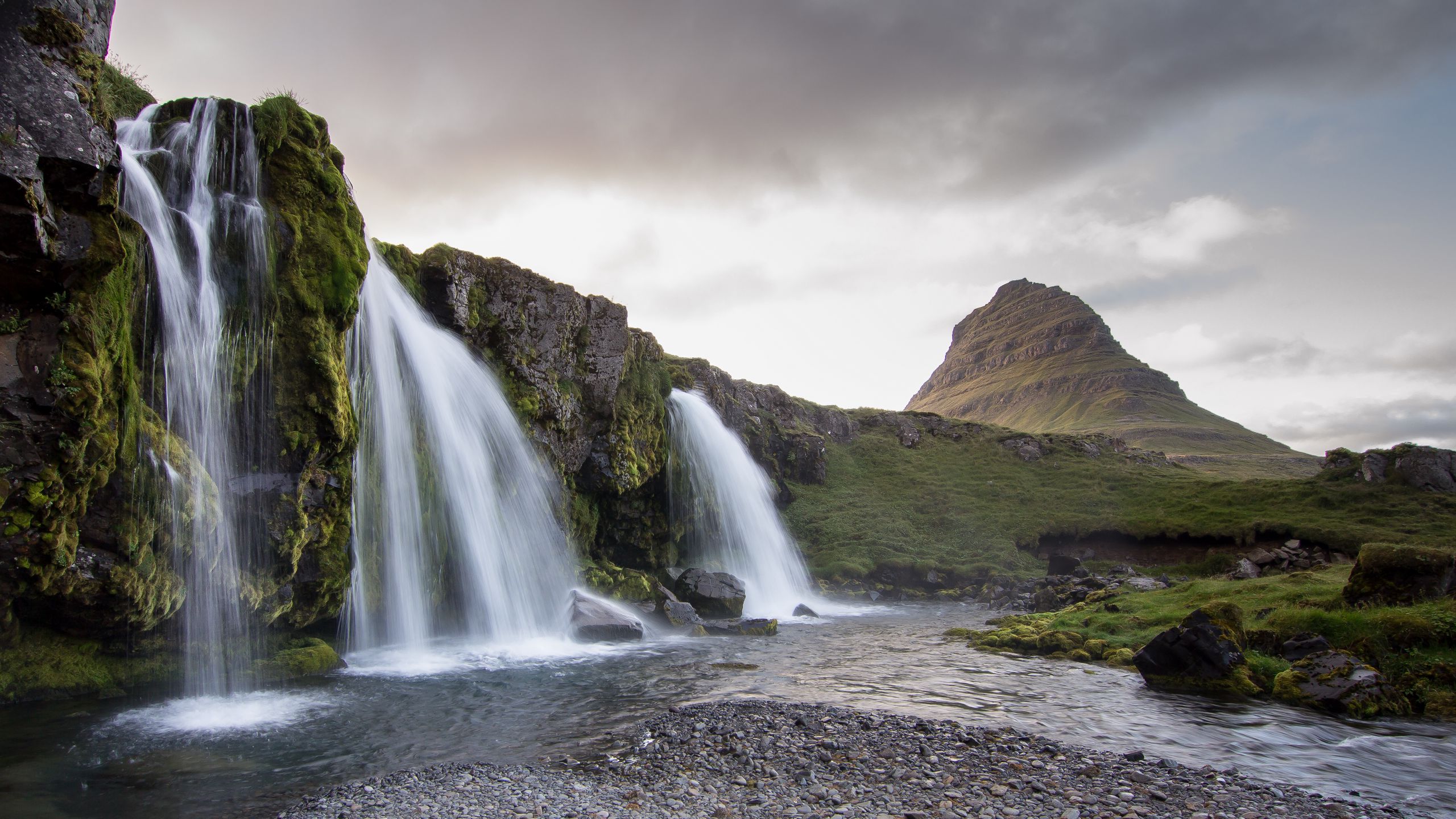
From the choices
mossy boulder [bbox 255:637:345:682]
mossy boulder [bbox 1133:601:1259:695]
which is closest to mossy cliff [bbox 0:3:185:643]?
mossy boulder [bbox 255:637:345:682]

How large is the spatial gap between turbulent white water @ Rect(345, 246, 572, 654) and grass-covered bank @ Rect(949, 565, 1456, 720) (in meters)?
16.3

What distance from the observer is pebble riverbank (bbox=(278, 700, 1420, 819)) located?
7832 millimetres

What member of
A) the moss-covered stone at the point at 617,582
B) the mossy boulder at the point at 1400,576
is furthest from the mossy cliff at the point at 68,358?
the mossy boulder at the point at 1400,576

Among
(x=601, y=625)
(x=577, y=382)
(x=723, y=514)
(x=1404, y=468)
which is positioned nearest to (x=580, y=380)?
(x=577, y=382)

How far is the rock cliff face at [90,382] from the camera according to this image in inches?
403

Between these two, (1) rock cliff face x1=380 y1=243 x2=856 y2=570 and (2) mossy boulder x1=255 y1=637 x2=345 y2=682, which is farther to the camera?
(1) rock cliff face x1=380 y1=243 x2=856 y2=570

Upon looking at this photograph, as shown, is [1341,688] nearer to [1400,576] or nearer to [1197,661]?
[1197,661]

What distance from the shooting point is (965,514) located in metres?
57.0

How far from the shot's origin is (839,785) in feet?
28.3

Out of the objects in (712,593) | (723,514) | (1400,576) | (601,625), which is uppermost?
(723,514)

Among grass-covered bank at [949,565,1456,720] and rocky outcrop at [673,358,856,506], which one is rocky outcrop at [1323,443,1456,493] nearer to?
grass-covered bank at [949,565,1456,720]

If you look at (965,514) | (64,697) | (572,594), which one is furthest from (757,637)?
(965,514)

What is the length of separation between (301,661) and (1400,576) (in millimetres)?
27009

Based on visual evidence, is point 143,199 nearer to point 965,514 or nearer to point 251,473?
point 251,473
